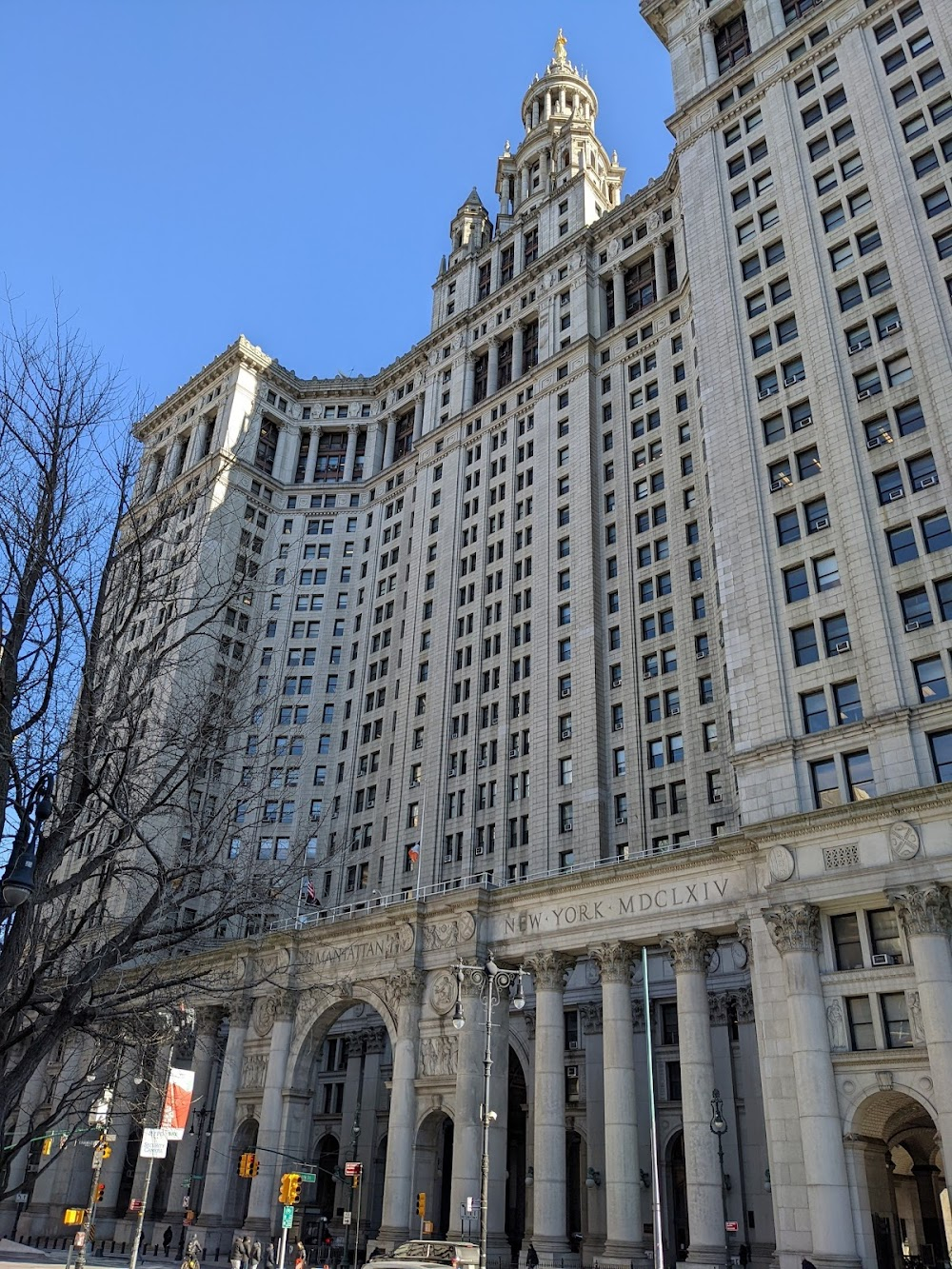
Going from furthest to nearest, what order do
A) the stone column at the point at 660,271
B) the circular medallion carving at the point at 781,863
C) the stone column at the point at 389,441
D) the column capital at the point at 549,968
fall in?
the stone column at the point at 389,441 < the stone column at the point at 660,271 < the column capital at the point at 549,968 < the circular medallion carving at the point at 781,863

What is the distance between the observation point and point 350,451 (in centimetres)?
10469

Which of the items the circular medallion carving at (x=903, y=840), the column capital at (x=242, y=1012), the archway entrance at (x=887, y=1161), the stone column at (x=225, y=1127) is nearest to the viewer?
the archway entrance at (x=887, y=1161)

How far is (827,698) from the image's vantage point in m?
40.6

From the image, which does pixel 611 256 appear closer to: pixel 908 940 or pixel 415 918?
pixel 415 918

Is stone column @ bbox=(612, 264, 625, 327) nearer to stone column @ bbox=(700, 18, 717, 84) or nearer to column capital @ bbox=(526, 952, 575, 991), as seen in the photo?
stone column @ bbox=(700, 18, 717, 84)

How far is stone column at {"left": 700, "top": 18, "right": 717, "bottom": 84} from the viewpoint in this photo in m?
65.0

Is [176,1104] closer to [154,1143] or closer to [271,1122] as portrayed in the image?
[154,1143]

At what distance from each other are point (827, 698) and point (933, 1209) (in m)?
24.0

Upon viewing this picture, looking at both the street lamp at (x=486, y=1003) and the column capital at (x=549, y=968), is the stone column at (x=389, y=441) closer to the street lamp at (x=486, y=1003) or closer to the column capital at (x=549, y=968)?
the street lamp at (x=486, y=1003)

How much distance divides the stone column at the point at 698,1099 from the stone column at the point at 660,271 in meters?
54.3

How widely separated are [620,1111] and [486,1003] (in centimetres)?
798

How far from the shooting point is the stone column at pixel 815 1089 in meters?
32.0

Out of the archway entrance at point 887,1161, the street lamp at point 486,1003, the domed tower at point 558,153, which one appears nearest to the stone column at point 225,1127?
the street lamp at point 486,1003

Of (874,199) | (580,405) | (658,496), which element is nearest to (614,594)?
(658,496)
